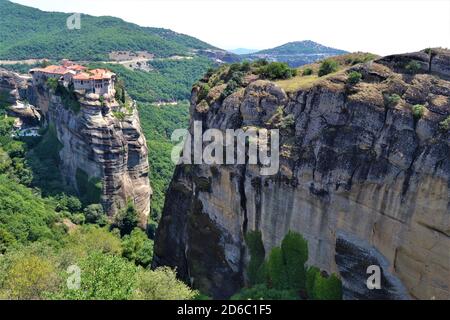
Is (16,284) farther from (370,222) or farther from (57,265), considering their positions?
(370,222)

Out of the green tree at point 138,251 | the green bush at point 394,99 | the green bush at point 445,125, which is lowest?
the green tree at point 138,251

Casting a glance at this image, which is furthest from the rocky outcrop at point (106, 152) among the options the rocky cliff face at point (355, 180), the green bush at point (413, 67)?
the green bush at point (413, 67)

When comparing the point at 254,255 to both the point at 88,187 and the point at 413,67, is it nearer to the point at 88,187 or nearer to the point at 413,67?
the point at 413,67

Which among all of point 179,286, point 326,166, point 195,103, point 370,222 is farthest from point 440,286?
point 195,103

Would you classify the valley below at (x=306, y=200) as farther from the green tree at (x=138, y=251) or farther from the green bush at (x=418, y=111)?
the green tree at (x=138, y=251)

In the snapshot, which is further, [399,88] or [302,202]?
[302,202]

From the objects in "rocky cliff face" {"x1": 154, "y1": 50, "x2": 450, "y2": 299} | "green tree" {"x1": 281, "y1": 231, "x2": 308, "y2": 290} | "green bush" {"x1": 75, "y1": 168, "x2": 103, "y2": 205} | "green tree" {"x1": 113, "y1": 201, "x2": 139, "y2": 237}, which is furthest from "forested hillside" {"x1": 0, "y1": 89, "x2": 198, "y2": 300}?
"rocky cliff face" {"x1": 154, "y1": 50, "x2": 450, "y2": 299}
